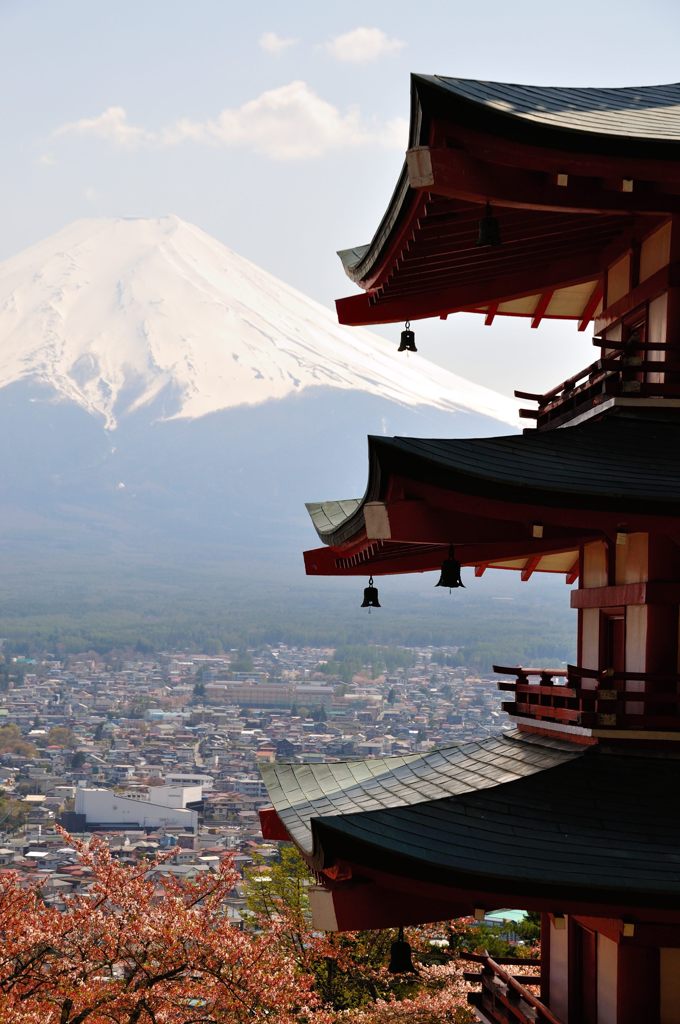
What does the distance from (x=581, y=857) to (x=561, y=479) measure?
1.92 m

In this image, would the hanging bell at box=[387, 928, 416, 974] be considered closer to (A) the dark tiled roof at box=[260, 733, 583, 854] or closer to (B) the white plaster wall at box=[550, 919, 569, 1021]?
(A) the dark tiled roof at box=[260, 733, 583, 854]

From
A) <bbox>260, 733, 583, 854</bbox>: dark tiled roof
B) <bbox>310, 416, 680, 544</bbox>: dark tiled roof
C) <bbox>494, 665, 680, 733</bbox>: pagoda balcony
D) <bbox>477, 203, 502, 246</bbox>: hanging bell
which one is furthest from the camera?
<bbox>260, 733, 583, 854</bbox>: dark tiled roof

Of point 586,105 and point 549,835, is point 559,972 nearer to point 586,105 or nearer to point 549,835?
point 549,835

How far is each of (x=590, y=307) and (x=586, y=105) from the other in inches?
105

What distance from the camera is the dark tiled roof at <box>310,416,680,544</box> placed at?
24.5 feet

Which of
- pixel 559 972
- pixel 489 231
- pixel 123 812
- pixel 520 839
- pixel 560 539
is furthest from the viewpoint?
pixel 123 812

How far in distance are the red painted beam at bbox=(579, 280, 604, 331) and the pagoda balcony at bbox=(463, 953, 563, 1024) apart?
4877 mm

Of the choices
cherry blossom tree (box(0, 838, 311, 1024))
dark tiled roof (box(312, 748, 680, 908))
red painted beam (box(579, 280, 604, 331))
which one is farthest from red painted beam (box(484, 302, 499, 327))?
cherry blossom tree (box(0, 838, 311, 1024))

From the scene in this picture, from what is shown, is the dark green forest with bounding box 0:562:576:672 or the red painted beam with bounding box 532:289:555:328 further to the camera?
→ the dark green forest with bounding box 0:562:576:672

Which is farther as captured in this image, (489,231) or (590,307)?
(590,307)

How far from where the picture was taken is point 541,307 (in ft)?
37.2

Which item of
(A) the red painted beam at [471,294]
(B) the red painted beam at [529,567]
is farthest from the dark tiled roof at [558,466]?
(B) the red painted beam at [529,567]

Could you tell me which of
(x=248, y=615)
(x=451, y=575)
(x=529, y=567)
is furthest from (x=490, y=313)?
(x=248, y=615)

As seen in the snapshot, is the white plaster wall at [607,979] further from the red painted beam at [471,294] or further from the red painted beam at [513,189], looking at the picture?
the red painted beam at [471,294]
